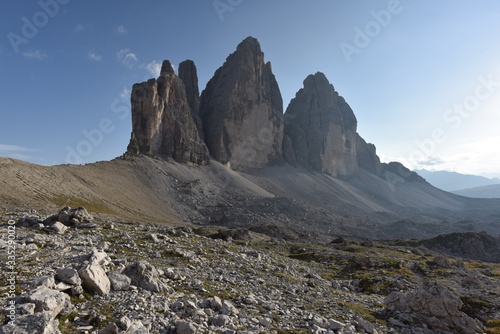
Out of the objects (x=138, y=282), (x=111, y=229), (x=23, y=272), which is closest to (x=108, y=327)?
(x=138, y=282)

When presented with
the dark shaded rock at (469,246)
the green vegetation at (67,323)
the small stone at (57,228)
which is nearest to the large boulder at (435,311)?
the green vegetation at (67,323)

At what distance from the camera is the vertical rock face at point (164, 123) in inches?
5723

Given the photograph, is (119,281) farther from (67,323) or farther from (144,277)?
(67,323)

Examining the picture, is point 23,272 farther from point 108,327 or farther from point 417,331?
point 417,331

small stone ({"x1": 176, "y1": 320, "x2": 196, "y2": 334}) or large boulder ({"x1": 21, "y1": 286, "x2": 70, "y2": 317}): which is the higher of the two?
large boulder ({"x1": 21, "y1": 286, "x2": 70, "y2": 317})

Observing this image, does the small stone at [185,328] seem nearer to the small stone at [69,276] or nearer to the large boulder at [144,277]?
the large boulder at [144,277]

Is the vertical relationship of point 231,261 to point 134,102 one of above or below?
below

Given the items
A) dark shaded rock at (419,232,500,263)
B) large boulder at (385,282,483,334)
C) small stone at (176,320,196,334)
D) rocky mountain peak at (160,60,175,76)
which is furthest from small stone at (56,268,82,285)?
rocky mountain peak at (160,60,175,76)

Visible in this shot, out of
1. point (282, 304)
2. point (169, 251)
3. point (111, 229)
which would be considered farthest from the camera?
point (111, 229)

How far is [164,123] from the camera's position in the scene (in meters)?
157

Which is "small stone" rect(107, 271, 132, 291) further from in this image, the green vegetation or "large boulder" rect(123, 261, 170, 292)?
the green vegetation

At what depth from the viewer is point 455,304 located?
64.5ft

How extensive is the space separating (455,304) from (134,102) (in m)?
152

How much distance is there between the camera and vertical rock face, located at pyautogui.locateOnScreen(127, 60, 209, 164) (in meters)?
145
